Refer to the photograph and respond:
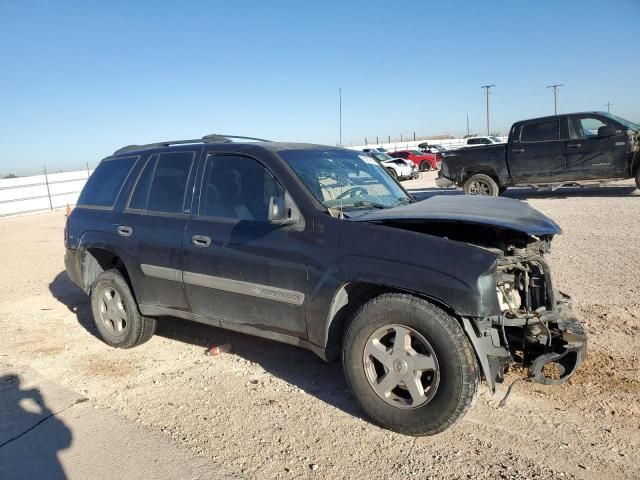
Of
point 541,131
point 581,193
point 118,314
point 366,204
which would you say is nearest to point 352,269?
point 366,204

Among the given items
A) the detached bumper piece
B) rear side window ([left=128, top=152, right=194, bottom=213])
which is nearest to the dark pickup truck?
the detached bumper piece

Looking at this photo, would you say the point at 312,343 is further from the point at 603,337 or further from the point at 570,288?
the point at 570,288

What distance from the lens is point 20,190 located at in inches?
864

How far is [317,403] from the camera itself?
3758mm

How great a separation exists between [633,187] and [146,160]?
14.0 m

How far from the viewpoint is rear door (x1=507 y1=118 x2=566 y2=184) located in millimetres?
12641

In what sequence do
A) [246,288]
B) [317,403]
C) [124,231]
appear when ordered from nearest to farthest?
[317,403] → [246,288] → [124,231]

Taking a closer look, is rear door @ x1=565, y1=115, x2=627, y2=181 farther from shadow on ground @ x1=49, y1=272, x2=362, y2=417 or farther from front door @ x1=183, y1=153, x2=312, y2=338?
front door @ x1=183, y1=153, x2=312, y2=338

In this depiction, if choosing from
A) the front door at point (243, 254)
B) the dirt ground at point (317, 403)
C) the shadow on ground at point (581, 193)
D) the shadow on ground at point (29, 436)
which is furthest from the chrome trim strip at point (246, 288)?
the shadow on ground at point (581, 193)

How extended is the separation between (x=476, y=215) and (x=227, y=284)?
188 cm

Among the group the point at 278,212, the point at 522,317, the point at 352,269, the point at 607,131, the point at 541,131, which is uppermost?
the point at 541,131

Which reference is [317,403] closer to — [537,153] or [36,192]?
[537,153]

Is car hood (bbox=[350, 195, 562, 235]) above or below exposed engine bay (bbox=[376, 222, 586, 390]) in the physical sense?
above

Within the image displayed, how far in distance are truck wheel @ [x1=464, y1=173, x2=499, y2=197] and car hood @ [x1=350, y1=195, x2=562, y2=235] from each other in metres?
9.86
